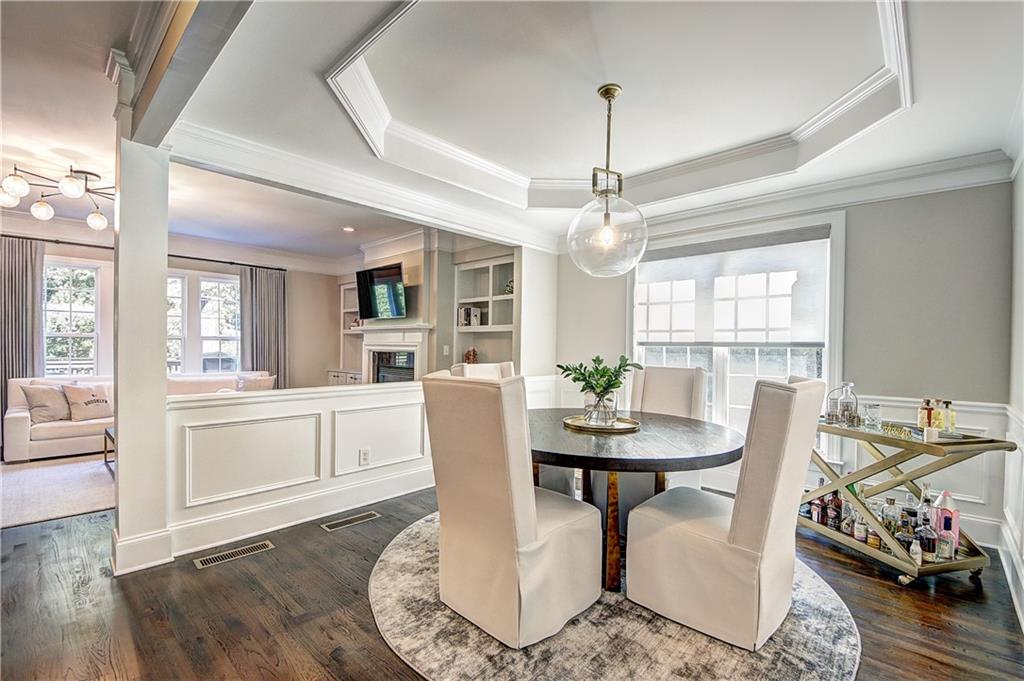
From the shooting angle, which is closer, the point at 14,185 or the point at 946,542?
the point at 946,542

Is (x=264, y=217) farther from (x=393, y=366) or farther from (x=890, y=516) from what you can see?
(x=890, y=516)

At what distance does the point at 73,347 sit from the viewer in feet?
18.2

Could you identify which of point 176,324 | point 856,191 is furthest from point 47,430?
point 856,191

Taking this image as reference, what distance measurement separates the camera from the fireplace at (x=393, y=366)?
566cm

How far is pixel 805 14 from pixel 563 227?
2.76m

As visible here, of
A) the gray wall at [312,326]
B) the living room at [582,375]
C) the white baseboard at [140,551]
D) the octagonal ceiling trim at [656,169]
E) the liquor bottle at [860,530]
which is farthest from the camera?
the gray wall at [312,326]

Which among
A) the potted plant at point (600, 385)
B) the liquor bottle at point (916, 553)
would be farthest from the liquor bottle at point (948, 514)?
the potted plant at point (600, 385)

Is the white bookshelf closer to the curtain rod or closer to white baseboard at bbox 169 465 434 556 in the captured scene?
white baseboard at bbox 169 465 434 556

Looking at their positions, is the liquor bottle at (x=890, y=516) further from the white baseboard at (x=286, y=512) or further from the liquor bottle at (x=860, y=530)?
the white baseboard at (x=286, y=512)

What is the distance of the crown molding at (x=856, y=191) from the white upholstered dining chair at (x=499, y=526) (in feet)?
9.57

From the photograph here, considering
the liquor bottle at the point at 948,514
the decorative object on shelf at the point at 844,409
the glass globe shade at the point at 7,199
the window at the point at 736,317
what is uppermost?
the glass globe shade at the point at 7,199

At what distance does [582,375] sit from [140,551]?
253cm

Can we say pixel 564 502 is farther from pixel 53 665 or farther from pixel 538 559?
pixel 53 665

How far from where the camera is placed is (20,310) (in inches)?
198
